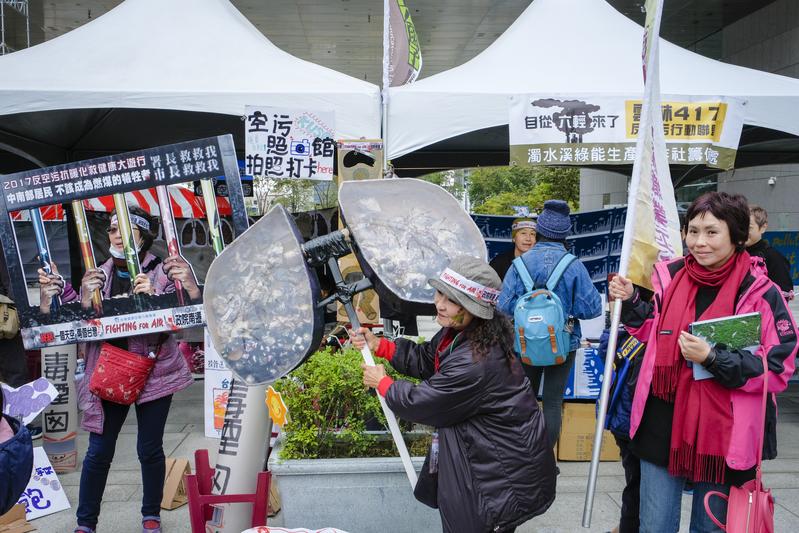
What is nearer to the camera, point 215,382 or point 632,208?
point 632,208

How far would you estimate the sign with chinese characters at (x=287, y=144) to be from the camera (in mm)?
4258

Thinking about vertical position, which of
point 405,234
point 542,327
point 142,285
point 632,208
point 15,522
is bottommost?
point 15,522

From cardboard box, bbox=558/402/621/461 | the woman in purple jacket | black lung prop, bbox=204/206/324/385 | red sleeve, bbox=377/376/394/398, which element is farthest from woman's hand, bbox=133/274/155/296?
cardboard box, bbox=558/402/621/461

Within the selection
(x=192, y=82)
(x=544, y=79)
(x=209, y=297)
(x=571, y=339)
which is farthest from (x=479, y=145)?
(x=209, y=297)

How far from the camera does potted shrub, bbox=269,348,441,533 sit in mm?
2748

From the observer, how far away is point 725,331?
81.4 inches

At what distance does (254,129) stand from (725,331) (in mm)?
3215

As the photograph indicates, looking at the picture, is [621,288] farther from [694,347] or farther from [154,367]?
[154,367]

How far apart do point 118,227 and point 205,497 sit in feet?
4.62

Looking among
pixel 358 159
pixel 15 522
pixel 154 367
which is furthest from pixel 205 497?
pixel 358 159

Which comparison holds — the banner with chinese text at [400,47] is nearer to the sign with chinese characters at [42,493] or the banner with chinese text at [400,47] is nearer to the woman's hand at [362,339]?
the woman's hand at [362,339]

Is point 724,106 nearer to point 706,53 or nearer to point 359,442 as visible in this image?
point 359,442

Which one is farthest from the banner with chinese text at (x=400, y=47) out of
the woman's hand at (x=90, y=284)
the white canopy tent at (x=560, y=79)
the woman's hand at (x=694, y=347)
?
the woman's hand at (x=694, y=347)

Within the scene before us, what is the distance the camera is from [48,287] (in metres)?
3.13
